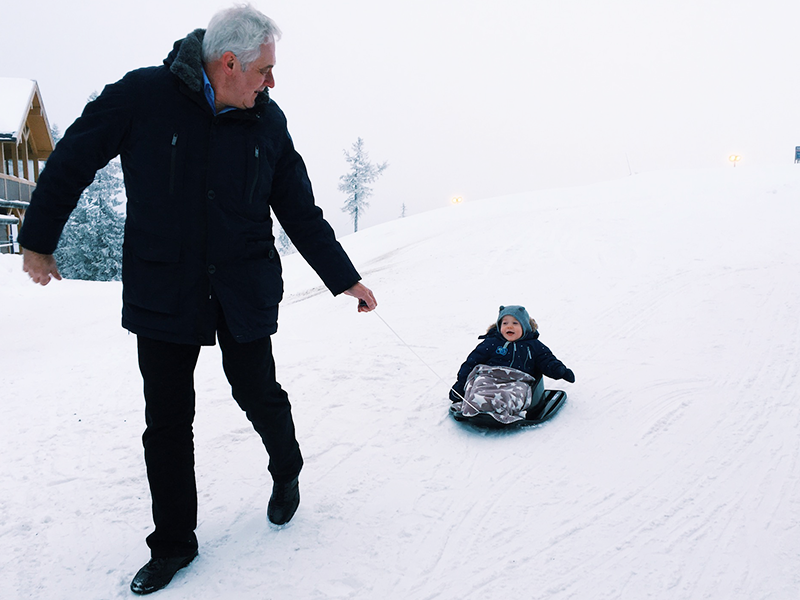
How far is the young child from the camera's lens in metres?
4.41

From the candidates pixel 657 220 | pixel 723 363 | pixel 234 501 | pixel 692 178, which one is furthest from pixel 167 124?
pixel 692 178

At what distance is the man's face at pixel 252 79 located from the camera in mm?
2334

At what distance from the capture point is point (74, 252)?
33.6 meters

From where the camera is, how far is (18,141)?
19.9m

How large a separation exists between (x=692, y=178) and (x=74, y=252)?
32234 mm

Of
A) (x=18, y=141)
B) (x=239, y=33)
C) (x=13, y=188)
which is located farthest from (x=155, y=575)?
(x=13, y=188)

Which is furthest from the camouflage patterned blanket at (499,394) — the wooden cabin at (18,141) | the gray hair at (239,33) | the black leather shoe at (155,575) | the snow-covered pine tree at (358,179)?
the snow-covered pine tree at (358,179)

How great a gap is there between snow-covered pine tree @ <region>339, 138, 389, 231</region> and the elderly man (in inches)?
1805

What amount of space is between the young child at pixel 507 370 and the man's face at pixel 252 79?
2.86 meters

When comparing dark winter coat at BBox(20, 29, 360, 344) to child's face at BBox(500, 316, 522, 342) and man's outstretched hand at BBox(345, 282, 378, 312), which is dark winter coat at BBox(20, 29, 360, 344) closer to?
man's outstretched hand at BBox(345, 282, 378, 312)

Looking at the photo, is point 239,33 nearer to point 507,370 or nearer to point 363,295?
Result: point 363,295

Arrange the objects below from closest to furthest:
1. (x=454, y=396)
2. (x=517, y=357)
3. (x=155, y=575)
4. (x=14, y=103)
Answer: (x=155, y=575) → (x=517, y=357) → (x=454, y=396) → (x=14, y=103)

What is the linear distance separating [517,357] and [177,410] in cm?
303

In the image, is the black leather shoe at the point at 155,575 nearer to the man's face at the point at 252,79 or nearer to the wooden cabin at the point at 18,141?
the man's face at the point at 252,79
